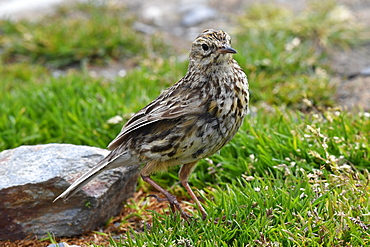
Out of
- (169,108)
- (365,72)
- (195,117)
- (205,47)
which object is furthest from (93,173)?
(365,72)

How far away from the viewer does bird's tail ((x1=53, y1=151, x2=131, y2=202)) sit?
4348mm

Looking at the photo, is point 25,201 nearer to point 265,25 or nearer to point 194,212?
point 194,212

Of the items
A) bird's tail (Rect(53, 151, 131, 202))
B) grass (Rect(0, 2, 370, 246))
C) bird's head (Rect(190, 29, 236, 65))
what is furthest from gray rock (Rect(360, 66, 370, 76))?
bird's tail (Rect(53, 151, 131, 202))

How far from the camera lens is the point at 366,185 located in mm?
4273

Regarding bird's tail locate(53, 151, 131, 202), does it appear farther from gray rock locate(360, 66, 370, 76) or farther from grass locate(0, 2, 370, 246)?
gray rock locate(360, 66, 370, 76)

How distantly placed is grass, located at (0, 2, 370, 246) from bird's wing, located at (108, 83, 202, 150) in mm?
744

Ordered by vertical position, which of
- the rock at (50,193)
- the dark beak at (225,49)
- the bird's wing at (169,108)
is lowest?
the rock at (50,193)

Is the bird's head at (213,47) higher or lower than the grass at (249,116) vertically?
higher

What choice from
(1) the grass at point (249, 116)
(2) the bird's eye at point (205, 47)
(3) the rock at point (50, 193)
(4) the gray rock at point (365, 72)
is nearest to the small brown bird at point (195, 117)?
(2) the bird's eye at point (205, 47)

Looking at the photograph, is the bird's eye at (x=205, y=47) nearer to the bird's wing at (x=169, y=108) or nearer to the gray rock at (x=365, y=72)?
the bird's wing at (x=169, y=108)

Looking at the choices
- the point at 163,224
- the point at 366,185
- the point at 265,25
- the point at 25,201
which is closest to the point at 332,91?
the point at 265,25

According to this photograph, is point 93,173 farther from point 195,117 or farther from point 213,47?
point 213,47

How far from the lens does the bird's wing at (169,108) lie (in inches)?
166

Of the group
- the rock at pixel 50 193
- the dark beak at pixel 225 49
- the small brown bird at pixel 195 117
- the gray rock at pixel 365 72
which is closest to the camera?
the dark beak at pixel 225 49
